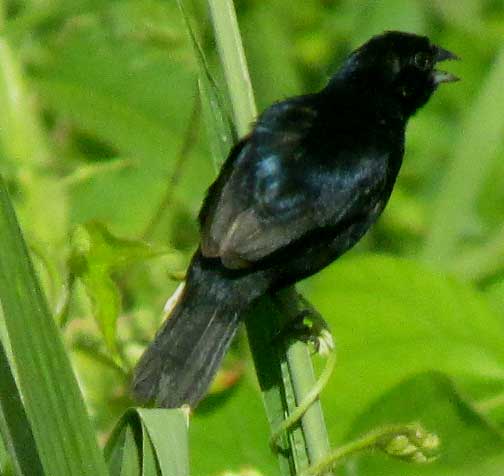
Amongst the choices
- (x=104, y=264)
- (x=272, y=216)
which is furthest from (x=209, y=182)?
(x=104, y=264)

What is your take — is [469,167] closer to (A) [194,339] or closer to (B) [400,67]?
(B) [400,67]

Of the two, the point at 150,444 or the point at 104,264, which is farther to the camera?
the point at 104,264

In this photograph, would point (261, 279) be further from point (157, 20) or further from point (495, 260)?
point (157, 20)

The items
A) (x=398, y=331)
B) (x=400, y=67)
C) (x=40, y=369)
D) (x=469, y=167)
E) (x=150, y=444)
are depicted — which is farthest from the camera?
(x=469, y=167)

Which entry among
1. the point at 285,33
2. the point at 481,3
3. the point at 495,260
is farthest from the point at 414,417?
the point at 481,3

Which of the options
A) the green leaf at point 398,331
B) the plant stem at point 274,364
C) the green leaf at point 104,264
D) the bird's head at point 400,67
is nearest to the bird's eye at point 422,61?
the bird's head at point 400,67

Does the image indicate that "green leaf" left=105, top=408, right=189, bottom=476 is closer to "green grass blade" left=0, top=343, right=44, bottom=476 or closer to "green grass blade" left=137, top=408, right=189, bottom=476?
"green grass blade" left=137, top=408, right=189, bottom=476

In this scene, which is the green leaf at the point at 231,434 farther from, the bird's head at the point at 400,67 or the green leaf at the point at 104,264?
the bird's head at the point at 400,67
